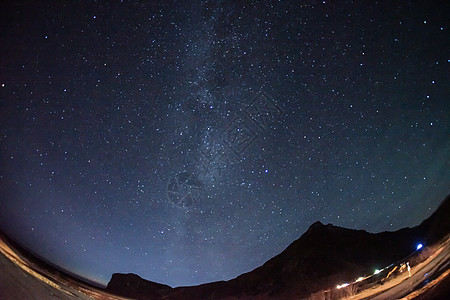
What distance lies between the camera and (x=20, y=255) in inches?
213

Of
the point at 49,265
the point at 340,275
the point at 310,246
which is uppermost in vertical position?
the point at 310,246

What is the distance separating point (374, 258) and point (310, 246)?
28.0ft

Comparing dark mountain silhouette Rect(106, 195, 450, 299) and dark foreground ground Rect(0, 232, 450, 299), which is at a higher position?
dark mountain silhouette Rect(106, 195, 450, 299)

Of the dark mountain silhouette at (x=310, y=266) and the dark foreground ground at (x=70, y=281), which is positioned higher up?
the dark mountain silhouette at (x=310, y=266)

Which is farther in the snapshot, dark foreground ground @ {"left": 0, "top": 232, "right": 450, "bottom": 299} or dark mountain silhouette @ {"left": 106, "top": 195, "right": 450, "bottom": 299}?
dark mountain silhouette @ {"left": 106, "top": 195, "right": 450, "bottom": 299}

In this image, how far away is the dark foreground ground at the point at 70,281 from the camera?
154 inches

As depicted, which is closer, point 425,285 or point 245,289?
point 425,285

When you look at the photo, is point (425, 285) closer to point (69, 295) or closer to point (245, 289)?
point (69, 295)

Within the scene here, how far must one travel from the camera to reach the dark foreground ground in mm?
3916

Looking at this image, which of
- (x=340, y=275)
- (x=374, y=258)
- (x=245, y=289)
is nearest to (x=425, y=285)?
(x=340, y=275)

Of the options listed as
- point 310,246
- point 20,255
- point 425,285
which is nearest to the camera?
point 425,285

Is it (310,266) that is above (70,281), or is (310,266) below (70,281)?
above

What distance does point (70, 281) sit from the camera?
6812mm

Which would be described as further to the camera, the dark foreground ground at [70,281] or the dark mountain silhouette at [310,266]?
the dark mountain silhouette at [310,266]
